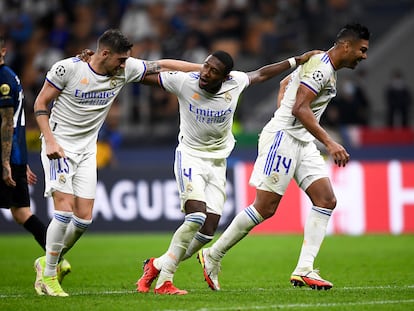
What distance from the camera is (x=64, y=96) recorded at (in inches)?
377

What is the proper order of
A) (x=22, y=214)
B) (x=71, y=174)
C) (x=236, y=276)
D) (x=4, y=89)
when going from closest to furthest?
(x=71, y=174)
(x=4, y=89)
(x=22, y=214)
(x=236, y=276)

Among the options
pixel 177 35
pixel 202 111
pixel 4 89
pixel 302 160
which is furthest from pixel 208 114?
pixel 177 35

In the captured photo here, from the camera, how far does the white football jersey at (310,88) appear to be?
380 inches

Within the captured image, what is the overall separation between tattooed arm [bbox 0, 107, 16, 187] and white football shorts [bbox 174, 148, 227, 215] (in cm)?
203

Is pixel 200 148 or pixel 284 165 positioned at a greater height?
pixel 200 148

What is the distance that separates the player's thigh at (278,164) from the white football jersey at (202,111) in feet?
1.41

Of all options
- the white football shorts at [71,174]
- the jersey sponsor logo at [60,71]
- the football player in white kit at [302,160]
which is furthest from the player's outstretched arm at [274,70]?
the jersey sponsor logo at [60,71]

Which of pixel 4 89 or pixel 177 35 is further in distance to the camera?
pixel 177 35

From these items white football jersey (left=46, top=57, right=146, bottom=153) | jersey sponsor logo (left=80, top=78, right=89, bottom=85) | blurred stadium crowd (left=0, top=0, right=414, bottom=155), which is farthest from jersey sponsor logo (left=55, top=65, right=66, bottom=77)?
blurred stadium crowd (left=0, top=0, right=414, bottom=155)

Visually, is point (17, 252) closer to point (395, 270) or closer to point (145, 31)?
point (395, 270)

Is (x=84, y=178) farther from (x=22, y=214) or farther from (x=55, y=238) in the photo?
(x=22, y=214)

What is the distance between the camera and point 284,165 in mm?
9930

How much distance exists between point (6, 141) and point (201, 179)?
2412 millimetres

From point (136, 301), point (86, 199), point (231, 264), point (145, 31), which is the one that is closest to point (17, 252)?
point (231, 264)
